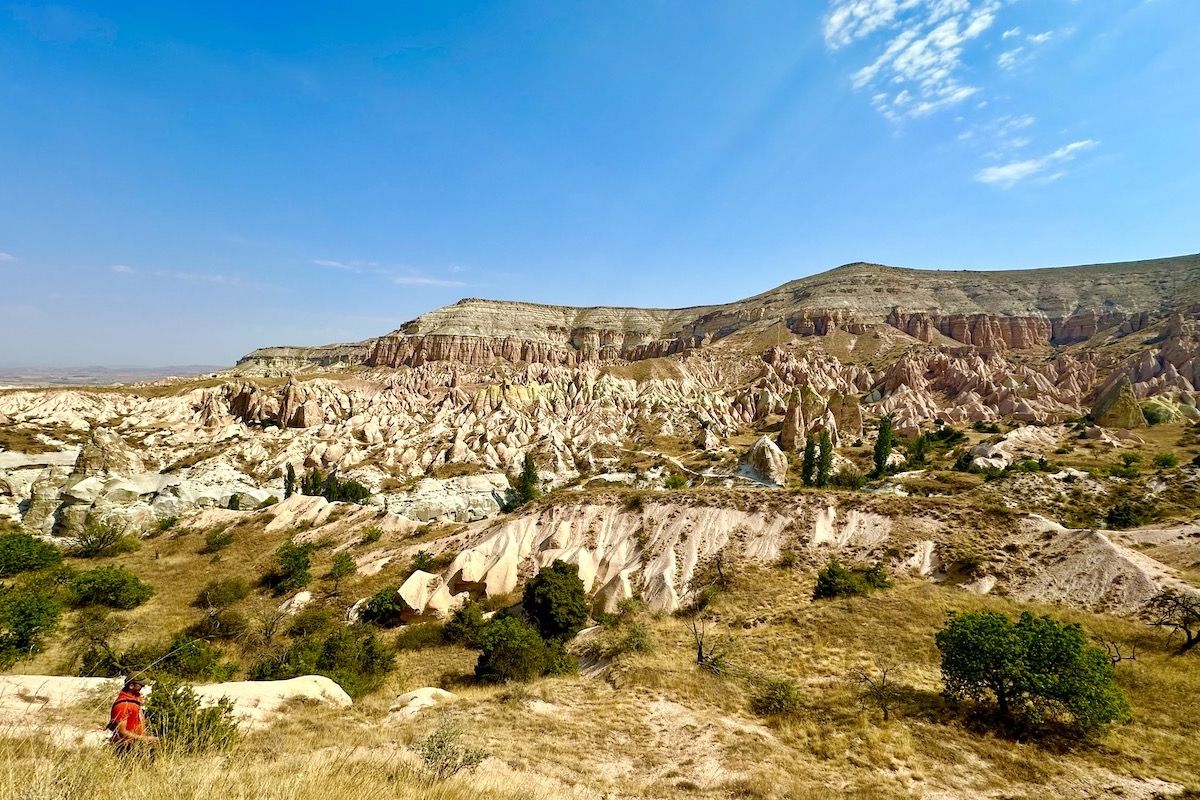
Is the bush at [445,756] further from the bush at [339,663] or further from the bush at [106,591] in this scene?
the bush at [106,591]

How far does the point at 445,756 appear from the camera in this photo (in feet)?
25.6

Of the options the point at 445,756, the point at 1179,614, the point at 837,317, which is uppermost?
the point at 837,317

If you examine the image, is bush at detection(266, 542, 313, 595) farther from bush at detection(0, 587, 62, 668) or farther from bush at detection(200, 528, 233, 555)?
bush at detection(0, 587, 62, 668)

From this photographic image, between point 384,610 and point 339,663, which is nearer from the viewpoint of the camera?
point 339,663

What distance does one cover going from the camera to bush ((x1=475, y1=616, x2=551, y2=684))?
17.1 meters

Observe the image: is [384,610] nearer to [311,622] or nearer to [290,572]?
[311,622]

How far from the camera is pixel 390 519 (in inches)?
1470

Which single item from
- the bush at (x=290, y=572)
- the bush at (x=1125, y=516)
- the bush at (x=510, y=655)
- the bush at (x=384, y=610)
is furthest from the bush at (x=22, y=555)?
the bush at (x=1125, y=516)

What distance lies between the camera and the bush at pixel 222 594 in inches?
1030

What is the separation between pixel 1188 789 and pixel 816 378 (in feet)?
367

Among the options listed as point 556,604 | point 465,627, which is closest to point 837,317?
point 556,604

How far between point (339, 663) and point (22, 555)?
2890 centimetres

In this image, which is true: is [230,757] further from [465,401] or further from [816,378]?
[816,378]

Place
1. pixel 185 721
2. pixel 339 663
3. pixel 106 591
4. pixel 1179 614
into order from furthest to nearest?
pixel 106 591
pixel 339 663
pixel 1179 614
pixel 185 721
